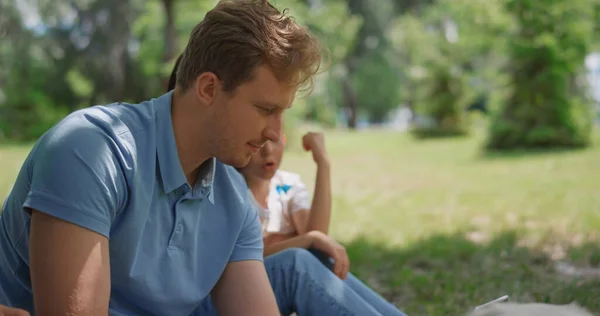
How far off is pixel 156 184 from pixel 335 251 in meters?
0.94

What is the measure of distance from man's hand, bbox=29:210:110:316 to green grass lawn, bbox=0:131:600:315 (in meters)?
2.35

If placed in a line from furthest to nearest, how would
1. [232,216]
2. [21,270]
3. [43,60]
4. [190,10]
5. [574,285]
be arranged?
[43,60], [190,10], [574,285], [232,216], [21,270]

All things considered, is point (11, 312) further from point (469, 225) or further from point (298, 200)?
point (469, 225)

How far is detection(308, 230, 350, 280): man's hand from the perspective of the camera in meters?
2.61

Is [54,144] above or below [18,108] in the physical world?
above

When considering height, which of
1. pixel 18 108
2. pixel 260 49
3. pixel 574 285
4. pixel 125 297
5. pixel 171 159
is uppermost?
pixel 260 49

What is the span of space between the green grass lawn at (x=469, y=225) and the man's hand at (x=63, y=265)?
2.35 meters

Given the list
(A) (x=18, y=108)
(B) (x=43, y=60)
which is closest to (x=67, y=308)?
(A) (x=18, y=108)

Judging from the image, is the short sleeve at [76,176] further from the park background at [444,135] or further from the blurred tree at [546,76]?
the blurred tree at [546,76]

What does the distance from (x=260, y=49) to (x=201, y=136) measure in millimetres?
288

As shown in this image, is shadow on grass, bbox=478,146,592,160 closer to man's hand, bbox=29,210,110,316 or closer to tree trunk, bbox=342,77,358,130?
man's hand, bbox=29,210,110,316

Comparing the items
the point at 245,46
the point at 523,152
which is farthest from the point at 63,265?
the point at 523,152

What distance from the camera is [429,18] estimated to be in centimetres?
2103

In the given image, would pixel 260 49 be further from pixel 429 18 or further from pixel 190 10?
pixel 429 18
